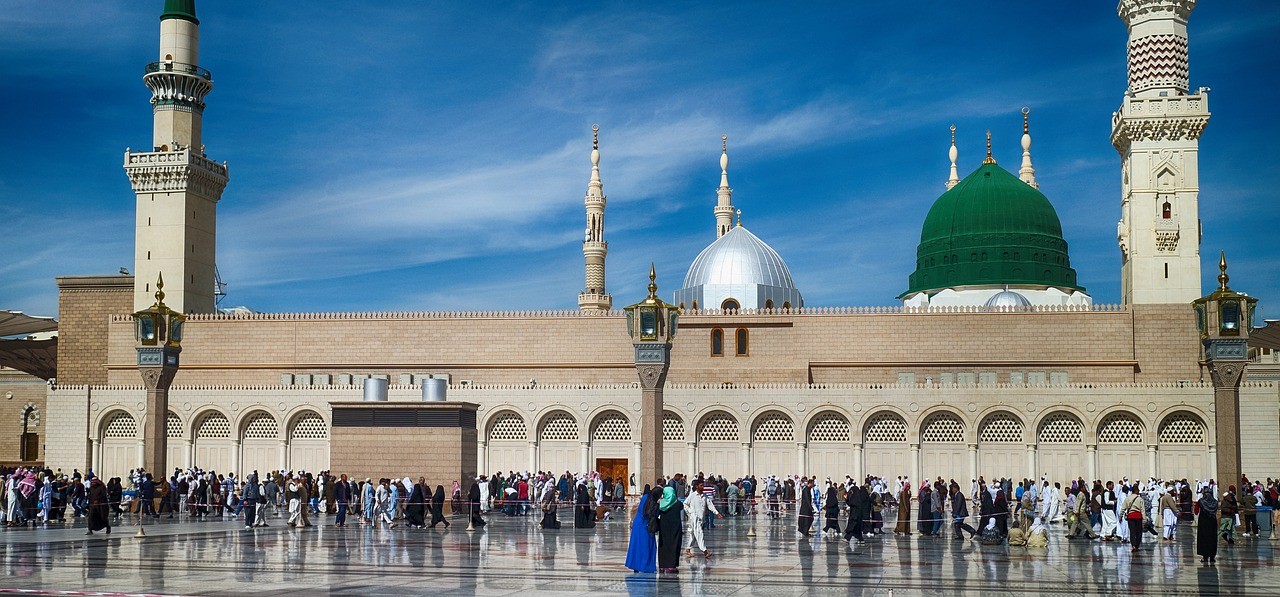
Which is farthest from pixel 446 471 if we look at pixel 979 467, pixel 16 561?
pixel 979 467

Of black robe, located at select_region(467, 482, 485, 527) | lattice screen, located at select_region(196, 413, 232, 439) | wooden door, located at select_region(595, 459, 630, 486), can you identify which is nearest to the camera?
black robe, located at select_region(467, 482, 485, 527)

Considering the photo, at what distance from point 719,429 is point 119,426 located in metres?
16.4

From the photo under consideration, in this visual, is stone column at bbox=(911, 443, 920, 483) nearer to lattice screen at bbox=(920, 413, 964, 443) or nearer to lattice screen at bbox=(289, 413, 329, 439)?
lattice screen at bbox=(920, 413, 964, 443)

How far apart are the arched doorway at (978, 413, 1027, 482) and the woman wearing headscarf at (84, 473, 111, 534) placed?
2015 centimetres

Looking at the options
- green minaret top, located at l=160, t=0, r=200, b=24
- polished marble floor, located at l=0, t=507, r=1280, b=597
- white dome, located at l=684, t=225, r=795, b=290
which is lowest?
polished marble floor, located at l=0, t=507, r=1280, b=597

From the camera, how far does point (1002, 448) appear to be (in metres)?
30.8

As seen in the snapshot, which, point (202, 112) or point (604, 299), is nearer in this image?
point (202, 112)

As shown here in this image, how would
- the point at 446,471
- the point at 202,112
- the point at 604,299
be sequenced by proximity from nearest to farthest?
the point at 446,471, the point at 202,112, the point at 604,299

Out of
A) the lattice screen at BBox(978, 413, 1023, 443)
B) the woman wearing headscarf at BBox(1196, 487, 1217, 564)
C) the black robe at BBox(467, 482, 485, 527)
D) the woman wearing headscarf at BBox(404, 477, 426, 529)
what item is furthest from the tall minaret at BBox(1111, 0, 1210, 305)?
the woman wearing headscarf at BBox(404, 477, 426, 529)

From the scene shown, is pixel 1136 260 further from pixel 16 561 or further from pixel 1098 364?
pixel 16 561

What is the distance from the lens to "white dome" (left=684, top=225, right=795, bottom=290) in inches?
1581

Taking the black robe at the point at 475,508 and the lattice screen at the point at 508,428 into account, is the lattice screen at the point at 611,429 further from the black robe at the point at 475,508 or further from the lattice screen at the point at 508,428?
the black robe at the point at 475,508

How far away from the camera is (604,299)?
142 feet

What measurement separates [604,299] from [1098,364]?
55.1ft
